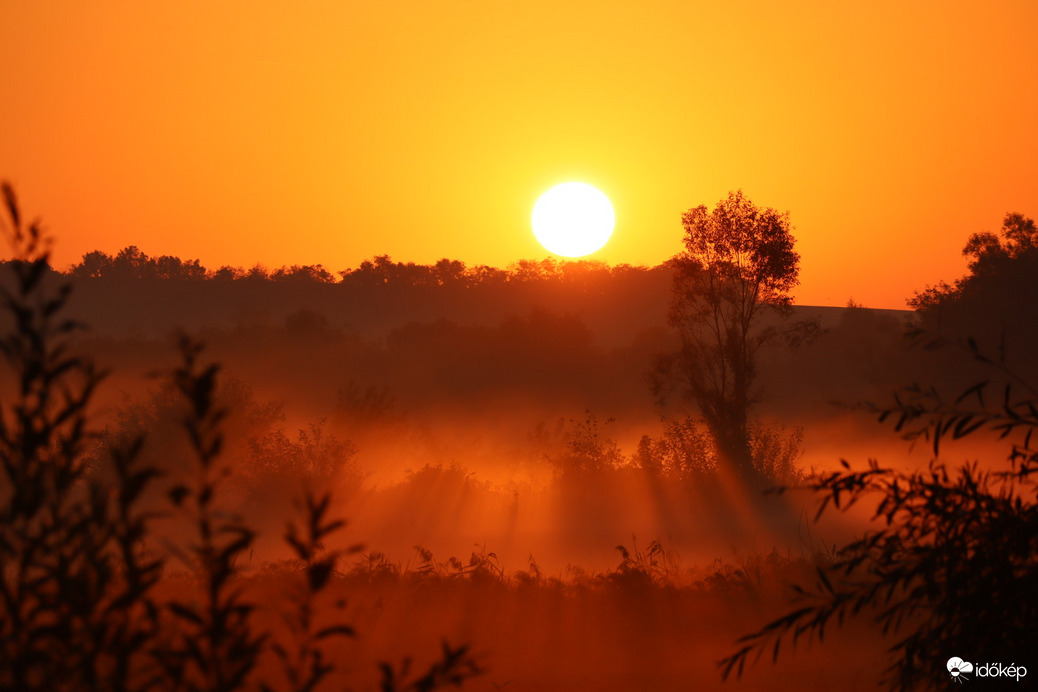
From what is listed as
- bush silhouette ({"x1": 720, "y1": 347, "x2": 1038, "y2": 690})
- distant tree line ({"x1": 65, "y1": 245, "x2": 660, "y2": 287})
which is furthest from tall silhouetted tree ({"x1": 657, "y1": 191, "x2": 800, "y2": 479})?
distant tree line ({"x1": 65, "y1": 245, "x2": 660, "y2": 287})

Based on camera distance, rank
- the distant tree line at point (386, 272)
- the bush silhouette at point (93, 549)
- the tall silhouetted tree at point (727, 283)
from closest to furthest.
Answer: the bush silhouette at point (93, 549) → the tall silhouetted tree at point (727, 283) → the distant tree line at point (386, 272)

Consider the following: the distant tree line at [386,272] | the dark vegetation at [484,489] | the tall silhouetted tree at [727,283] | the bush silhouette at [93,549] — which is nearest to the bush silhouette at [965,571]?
the dark vegetation at [484,489]

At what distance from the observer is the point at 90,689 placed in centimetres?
277

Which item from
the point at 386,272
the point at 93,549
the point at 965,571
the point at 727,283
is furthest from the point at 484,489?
the point at 386,272

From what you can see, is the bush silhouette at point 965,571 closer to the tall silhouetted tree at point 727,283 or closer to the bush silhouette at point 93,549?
the bush silhouette at point 93,549

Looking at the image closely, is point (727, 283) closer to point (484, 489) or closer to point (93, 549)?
point (484, 489)

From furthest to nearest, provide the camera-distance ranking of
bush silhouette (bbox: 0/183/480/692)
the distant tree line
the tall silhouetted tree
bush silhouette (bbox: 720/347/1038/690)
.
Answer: the distant tree line → the tall silhouetted tree → bush silhouette (bbox: 720/347/1038/690) → bush silhouette (bbox: 0/183/480/692)

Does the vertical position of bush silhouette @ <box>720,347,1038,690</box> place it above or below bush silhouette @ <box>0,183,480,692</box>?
below

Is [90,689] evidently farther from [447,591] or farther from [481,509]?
[481,509]

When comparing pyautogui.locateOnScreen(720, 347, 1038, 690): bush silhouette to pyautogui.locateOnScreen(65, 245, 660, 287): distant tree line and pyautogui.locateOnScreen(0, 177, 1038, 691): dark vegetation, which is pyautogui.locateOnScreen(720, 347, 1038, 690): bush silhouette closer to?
pyautogui.locateOnScreen(0, 177, 1038, 691): dark vegetation

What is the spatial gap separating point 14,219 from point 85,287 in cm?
8761

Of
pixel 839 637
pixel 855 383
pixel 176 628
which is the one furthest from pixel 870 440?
pixel 176 628

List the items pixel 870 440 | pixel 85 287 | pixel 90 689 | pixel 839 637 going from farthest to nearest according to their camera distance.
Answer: pixel 85 287 < pixel 870 440 < pixel 839 637 < pixel 90 689

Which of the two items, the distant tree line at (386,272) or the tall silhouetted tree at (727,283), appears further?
the distant tree line at (386,272)
